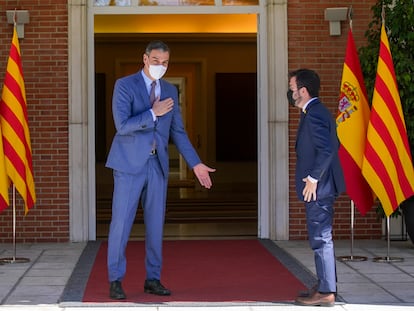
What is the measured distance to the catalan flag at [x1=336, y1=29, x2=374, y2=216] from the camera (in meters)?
7.52

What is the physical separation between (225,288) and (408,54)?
3.06 meters

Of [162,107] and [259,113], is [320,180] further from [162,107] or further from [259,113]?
[259,113]

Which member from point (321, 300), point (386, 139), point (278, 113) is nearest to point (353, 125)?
point (386, 139)

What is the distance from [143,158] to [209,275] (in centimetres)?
152

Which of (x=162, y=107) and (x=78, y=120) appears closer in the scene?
(x=162, y=107)

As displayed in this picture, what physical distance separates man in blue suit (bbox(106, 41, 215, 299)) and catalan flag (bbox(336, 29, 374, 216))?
200cm

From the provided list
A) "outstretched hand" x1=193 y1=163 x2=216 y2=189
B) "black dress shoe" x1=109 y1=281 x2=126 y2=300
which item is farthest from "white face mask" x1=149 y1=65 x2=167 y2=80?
"black dress shoe" x1=109 y1=281 x2=126 y2=300

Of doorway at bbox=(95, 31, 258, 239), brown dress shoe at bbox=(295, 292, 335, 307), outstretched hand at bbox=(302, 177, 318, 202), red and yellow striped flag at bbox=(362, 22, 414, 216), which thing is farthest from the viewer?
doorway at bbox=(95, 31, 258, 239)

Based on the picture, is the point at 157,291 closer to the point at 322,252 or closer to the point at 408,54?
the point at 322,252

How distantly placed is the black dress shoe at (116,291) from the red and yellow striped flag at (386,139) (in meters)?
2.52

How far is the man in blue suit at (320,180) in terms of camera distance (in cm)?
549

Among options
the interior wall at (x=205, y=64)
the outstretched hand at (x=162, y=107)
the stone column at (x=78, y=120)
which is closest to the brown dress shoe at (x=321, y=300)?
the outstretched hand at (x=162, y=107)

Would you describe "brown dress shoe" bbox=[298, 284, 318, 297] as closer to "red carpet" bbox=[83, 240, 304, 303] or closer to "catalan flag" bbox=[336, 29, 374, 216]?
"red carpet" bbox=[83, 240, 304, 303]

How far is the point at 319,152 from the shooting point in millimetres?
5480
